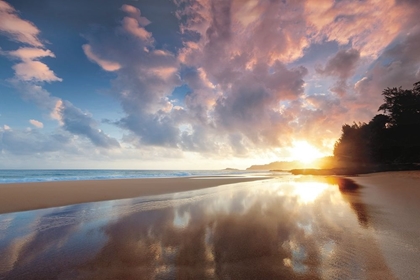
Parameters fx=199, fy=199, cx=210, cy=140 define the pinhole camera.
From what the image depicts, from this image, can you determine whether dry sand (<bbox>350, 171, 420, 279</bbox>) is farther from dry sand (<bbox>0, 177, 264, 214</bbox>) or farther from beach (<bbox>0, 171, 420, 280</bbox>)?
dry sand (<bbox>0, 177, 264, 214</bbox>)

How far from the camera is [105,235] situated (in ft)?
19.5

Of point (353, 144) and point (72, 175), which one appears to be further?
point (353, 144)

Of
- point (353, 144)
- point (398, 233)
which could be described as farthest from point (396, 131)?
point (398, 233)

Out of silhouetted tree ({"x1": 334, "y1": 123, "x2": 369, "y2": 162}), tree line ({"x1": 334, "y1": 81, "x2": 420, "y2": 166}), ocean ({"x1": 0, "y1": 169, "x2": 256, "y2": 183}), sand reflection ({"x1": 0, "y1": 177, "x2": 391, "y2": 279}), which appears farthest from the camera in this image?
silhouetted tree ({"x1": 334, "y1": 123, "x2": 369, "y2": 162})

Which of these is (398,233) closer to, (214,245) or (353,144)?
(214,245)

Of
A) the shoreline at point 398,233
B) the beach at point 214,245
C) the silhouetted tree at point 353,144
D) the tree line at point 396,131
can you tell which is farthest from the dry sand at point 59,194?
the silhouetted tree at point 353,144

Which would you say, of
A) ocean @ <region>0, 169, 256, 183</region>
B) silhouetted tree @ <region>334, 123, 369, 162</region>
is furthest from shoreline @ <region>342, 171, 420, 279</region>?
silhouetted tree @ <region>334, 123, 369, 162</region>

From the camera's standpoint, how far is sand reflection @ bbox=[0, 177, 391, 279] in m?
3.67

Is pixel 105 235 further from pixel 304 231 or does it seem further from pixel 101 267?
pixel 304 231

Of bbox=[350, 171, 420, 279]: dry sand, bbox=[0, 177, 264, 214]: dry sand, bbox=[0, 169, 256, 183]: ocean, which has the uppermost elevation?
bbox=[0, 169, 256, 183]: ocean

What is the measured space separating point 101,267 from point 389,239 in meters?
6.93

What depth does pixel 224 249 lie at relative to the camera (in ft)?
15.5

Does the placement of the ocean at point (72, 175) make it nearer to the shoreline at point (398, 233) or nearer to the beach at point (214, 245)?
the beach at point (214, 245)

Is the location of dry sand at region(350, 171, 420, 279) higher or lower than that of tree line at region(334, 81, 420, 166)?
lower
